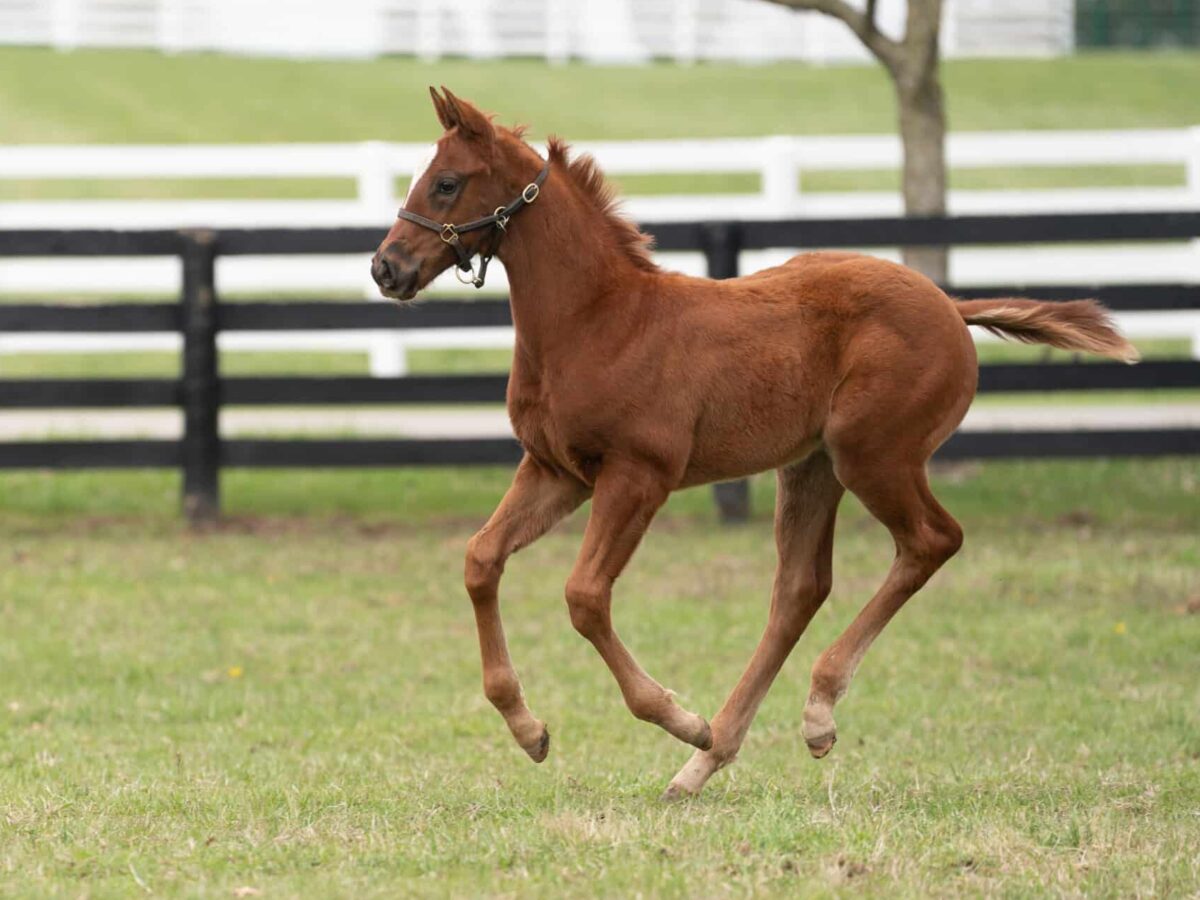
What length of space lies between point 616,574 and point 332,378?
21.0 ft

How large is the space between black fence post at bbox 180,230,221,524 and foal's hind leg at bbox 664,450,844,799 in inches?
241

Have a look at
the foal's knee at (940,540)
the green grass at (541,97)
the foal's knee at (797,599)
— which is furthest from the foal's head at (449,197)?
the green grass at (541,97)

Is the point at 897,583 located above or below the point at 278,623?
above

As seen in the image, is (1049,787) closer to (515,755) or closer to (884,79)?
(515,755)

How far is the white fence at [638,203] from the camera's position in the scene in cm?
1485

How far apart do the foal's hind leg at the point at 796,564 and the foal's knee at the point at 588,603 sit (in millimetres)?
706

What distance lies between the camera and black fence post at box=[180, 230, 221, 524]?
1119 cm

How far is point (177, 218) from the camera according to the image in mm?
17312

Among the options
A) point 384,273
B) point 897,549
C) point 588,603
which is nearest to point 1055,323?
point 897,549

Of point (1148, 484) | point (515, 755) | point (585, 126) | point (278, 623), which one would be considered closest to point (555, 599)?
point (278, 623)

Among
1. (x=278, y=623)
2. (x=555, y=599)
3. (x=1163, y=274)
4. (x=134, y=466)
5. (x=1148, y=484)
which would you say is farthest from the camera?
(x=1163, y=274)

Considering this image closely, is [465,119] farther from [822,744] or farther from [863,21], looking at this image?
[863,21]

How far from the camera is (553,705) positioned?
7602 mm

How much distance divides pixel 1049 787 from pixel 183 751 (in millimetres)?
3187
